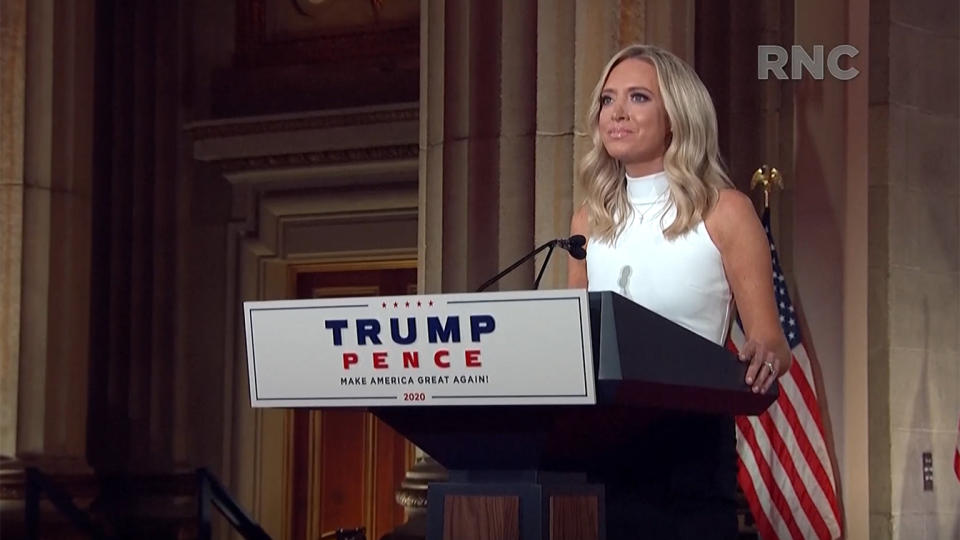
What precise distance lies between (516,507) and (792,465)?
193 inches

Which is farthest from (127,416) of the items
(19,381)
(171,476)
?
(19,381)

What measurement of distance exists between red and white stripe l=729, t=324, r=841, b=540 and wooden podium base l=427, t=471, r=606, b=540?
15.6ft

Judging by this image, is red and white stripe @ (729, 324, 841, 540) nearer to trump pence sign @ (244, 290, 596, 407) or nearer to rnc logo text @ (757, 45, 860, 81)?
rnc logo text @ (757, 45, 860, 81)

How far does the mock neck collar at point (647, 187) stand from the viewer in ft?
9.45

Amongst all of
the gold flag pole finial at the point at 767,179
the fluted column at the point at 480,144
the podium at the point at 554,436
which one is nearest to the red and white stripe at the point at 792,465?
the gold flag pole finial at the point at 767,179

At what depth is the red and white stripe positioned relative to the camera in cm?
723

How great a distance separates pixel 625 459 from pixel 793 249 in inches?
225

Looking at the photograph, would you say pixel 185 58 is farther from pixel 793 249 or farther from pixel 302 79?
pixel 793 249

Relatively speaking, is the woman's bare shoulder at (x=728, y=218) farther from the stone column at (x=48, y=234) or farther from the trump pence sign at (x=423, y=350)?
the stone column at (x=48, y=234)

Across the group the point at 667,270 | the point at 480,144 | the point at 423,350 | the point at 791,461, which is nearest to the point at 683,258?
the point at 667,270

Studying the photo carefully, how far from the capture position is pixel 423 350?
2.47 meters

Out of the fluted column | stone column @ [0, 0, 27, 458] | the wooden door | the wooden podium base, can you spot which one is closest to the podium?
the wooden podium base

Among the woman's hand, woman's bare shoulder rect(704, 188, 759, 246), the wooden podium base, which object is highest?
woman's bare shoulder rect(704, 188, 759, 246)

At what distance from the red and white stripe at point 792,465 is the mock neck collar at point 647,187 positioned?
4.46 m
